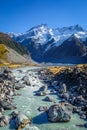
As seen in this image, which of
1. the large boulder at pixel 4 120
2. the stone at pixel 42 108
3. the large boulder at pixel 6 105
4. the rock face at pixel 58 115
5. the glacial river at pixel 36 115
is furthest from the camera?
the large boulder at pixel 6 105

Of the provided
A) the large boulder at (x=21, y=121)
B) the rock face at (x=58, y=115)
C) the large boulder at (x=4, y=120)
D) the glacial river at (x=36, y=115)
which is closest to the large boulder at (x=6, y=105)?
the glacial river at (x=36, y=115)

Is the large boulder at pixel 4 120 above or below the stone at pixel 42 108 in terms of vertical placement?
below

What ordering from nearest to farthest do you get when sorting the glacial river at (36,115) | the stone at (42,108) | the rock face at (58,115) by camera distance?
the glacial river at (36,115)
the rock face at (58,115)
the stone at (42,108)

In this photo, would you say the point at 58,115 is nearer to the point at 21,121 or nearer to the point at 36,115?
the point at 36,115

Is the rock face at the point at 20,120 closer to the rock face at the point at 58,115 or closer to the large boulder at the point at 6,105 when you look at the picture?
the rock face at the point at 58,115

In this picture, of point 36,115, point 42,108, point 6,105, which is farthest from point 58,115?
point 6,105

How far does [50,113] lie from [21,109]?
219 inches

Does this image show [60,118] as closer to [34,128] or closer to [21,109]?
[34,128]

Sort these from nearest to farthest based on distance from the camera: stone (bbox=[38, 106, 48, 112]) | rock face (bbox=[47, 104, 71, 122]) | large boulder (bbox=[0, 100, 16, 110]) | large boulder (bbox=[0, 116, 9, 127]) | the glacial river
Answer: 1. the glacial river
2. large boulder (bbox=[0, 116, 9, 127])
3. rock face (bbox=[47, 104, 71, 122])
4. stone (bbox=[38, 106, 48, 112])
5. large boulder (bbox=[0, 100, 16, 110])

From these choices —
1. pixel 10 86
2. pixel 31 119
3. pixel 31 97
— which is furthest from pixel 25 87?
pixel 31 119

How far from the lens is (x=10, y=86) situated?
47344mm

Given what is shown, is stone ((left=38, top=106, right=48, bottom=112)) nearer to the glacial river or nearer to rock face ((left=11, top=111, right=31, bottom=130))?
the glacial river

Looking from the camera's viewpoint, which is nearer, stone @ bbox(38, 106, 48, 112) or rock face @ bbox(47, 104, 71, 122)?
rock face @ bbox(47, 104, 71, 122)

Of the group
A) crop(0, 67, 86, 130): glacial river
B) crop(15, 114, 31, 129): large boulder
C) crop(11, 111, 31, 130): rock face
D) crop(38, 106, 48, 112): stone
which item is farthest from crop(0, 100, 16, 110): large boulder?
crop(15, 114, 31, 129): large boulder
